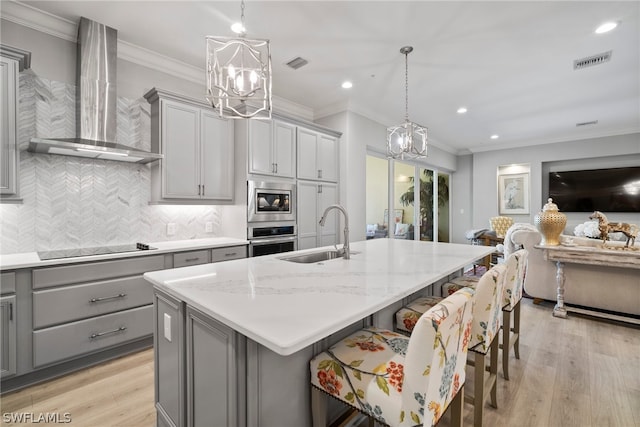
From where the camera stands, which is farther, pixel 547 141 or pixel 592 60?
pixel 547 141

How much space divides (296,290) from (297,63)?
9.21 feet

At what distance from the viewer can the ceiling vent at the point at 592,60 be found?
10.2ft

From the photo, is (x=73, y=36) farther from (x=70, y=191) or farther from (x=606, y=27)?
(x=606, y=27)

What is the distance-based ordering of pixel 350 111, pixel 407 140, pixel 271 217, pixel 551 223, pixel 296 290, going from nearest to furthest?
1. pixel 296 290
2. pixel 407 140
3. pixel 551 223
4. pixel 271 217
5. pixel 350 111

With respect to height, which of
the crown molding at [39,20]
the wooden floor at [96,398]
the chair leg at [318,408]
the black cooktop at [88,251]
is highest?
the crown molding at [39,20]

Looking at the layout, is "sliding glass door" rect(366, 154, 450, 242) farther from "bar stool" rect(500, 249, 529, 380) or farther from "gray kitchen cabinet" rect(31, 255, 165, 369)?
"gray kitchen cabinet" rect(31, 255, 165, 369)

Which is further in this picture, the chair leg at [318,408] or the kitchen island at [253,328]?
the chair leg at [318,408]

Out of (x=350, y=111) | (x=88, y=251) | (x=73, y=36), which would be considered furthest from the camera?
(x=350, y=111)

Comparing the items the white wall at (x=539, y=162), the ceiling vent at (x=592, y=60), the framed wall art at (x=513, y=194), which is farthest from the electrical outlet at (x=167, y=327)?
the framed wall art at (x=513, y=194)

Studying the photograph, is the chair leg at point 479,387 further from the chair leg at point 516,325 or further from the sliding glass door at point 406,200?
the sliding glass door at point 406,200

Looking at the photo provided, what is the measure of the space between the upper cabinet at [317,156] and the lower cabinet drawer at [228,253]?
127 cm

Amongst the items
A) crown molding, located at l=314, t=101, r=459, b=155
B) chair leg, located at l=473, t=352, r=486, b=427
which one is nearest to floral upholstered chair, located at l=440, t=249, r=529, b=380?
chair leg, located at l=473, t=352, r=486, b=427

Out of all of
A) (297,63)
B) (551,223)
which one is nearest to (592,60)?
(551,223)

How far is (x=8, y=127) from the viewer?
82.1 inches
